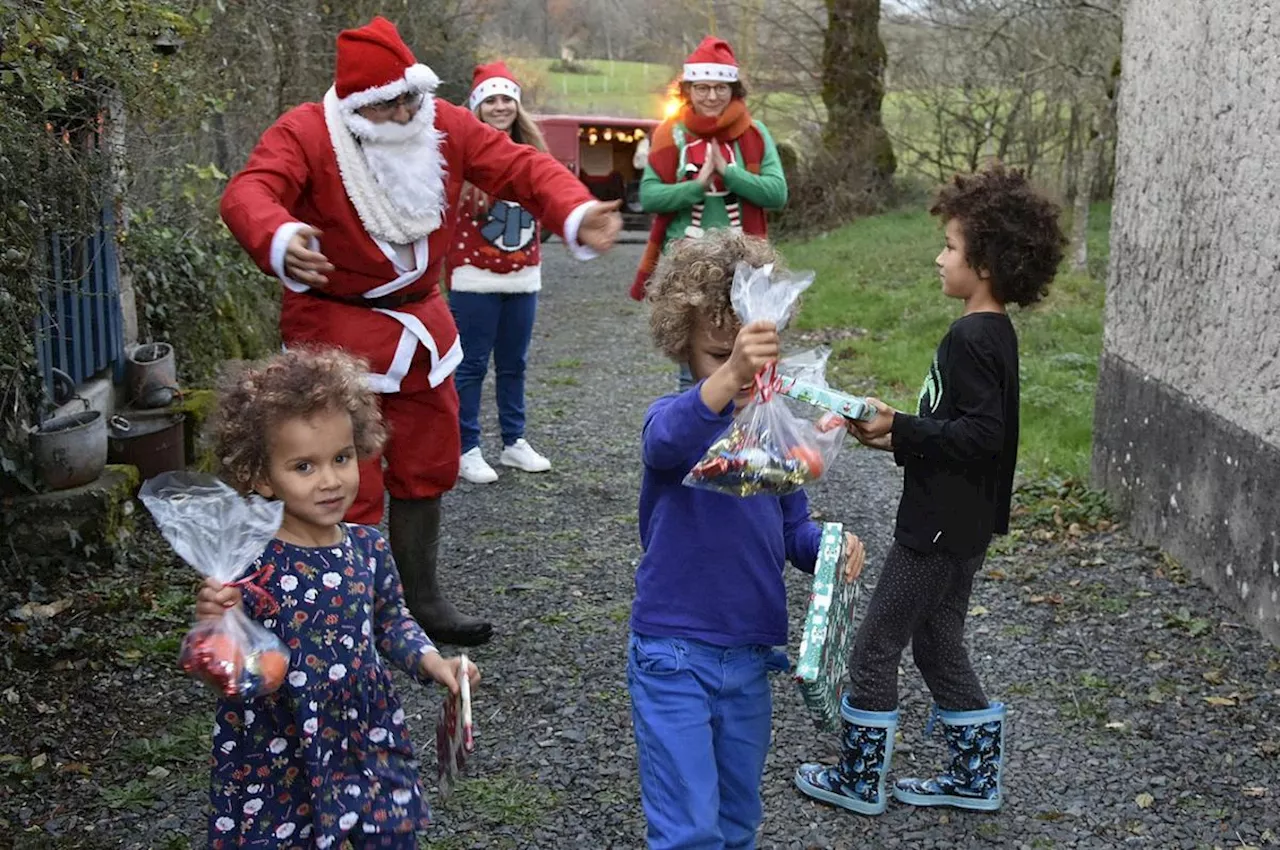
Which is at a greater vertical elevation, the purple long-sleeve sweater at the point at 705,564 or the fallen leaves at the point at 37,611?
the purple long-sleeve sweater at the point at 705,564

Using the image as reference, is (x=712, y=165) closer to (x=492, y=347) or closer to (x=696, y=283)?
(x=492, y=347)

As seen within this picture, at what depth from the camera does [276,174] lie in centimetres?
369

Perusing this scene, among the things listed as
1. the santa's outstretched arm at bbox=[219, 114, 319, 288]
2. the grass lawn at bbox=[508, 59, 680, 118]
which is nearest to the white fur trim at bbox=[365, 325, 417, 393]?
the santa's outstretched arm at bbox=[219, 114, 319, 288]

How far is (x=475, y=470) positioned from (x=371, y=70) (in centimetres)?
308

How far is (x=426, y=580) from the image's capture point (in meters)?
4.49

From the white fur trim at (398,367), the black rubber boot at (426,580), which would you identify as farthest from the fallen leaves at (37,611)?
the white fur trim at (398,367)

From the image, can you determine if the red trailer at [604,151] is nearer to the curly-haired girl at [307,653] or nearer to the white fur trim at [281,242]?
the white fur trim at [281,242]

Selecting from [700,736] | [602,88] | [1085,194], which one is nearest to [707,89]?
[700,736]

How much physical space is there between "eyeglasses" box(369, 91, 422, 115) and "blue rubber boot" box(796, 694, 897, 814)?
2.18 m

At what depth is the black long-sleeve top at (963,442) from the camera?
309cm

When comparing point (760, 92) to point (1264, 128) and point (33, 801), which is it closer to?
point (1264, 128)

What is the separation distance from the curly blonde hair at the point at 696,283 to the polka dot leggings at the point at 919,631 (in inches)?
39.0

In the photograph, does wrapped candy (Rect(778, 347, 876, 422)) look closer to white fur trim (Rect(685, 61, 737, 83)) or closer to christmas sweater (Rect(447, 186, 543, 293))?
white fur trim (Rect(685, 61, 737, 83))

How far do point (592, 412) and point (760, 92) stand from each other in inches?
665
